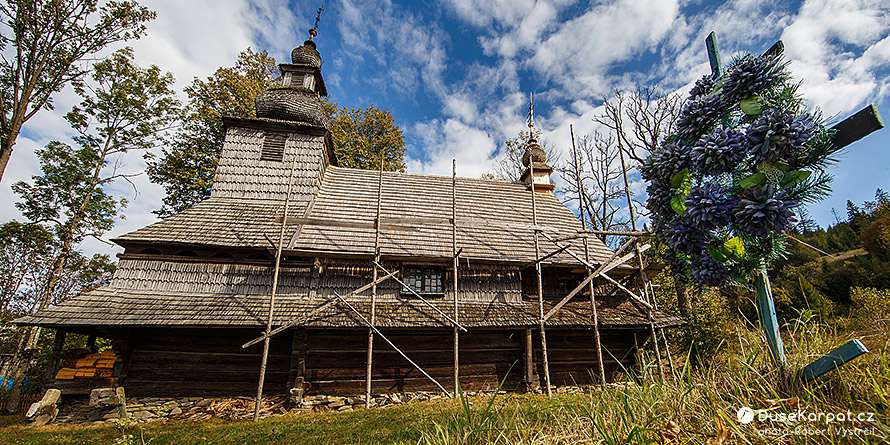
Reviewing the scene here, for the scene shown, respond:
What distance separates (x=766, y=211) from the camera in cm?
224

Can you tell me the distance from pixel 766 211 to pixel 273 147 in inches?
551

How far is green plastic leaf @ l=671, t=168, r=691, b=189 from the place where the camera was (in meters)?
2.83

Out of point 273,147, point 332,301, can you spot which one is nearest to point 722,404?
point 332,301

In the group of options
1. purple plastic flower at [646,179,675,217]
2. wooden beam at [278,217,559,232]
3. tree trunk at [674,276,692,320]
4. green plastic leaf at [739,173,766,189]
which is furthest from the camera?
tree trunk at [674,276,692,320]

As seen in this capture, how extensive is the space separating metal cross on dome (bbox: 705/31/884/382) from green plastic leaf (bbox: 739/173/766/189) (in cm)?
43

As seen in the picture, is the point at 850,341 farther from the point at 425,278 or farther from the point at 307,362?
the point at 307,362

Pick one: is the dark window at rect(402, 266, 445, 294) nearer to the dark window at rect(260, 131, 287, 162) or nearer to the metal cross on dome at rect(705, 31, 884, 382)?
the dark window at rect(260, 131, 287, 162)

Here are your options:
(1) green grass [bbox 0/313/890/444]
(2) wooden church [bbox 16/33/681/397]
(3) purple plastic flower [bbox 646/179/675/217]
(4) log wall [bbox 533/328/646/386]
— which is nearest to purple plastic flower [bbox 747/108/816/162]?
(3) purple plastic flower [bbox 646/179/675/217]

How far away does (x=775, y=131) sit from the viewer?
2.22m

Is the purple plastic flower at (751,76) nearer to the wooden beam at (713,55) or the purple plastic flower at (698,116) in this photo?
the purple plastic flower at (698,116)

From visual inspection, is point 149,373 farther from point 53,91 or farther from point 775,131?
point 775,131

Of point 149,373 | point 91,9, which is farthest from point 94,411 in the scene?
point 91,9

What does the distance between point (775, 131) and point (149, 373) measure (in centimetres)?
1280

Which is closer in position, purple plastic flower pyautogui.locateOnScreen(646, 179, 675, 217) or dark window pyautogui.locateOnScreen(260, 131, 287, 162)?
purple plastic flower pyautogui.locateOnScreen(646, 179, 675, 217)
